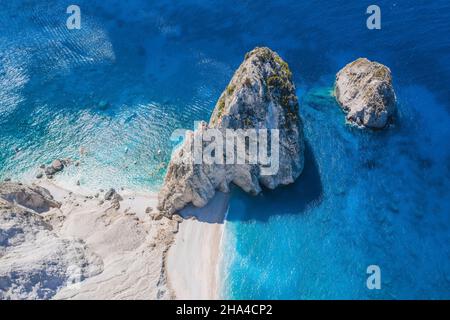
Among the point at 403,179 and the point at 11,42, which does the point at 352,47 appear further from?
the point at 11,42

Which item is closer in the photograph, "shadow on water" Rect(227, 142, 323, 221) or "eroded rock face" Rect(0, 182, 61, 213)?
"eroded rock face" Rect(0, 182, 61, 213)

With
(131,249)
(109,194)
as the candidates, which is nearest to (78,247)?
(131,249)

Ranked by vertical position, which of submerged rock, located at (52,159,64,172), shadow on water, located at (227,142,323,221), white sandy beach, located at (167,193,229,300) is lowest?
white sandy beach, located at (167,193,229,300)

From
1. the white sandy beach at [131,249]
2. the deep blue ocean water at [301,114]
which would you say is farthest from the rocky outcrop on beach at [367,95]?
the white sandy beach at [131,249]

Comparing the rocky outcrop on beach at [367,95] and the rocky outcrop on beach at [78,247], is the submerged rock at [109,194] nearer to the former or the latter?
the rocky outcrop on beach at [78,247]

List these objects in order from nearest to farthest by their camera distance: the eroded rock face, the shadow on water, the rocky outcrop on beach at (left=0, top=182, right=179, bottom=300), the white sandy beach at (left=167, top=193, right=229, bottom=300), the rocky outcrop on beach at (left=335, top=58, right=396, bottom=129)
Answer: the rocky outcrop on beach at (left=0, top=182, right=179, bottom=300) → the white sandy beach at (left=167, top=193, right=229, bottom=300) → the eroded rock face → the shadow on water → the rocky outcrop on beach at (left=335, top=58, right=396, bottom=129)

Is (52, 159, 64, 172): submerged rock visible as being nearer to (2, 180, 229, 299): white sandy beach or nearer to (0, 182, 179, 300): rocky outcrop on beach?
(0, 182, 179, 300): rocky outcrop on beach

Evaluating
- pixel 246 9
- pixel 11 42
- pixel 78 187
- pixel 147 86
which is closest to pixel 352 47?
pixel 246 9

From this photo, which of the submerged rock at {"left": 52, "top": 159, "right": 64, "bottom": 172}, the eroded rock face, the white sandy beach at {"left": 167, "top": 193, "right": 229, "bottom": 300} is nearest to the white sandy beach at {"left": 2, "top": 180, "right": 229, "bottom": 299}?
the white sandy beach at {"left": 167, "top": 193, "right": 229, "bottom": 300}

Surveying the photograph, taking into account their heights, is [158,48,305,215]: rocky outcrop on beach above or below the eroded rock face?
above
